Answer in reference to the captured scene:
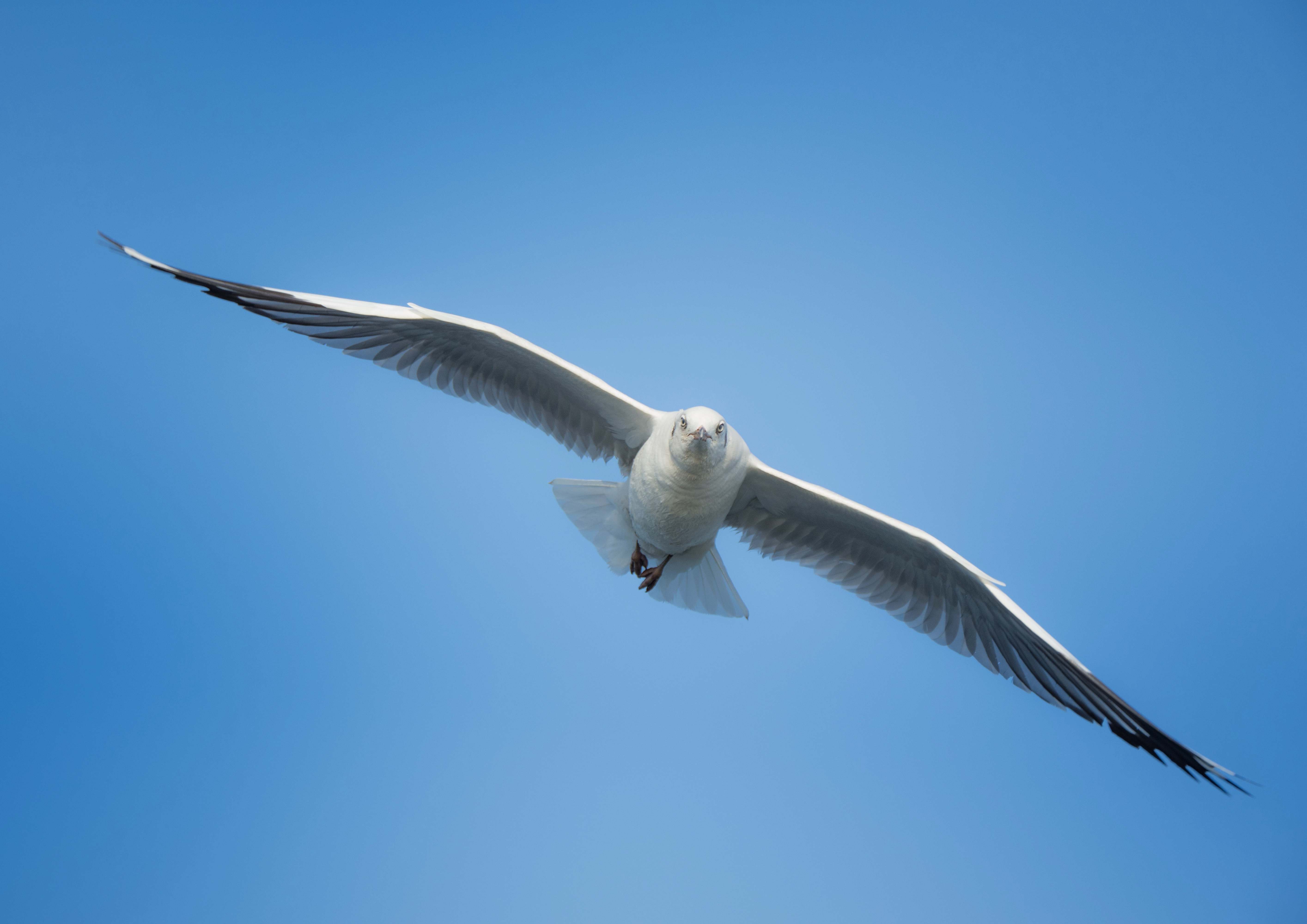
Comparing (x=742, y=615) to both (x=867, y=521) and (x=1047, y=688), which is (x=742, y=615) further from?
(x=1047, y=688)

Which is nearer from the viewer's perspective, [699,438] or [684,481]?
[699,438]

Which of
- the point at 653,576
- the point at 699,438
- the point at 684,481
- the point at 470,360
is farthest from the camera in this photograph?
the point at 653,576

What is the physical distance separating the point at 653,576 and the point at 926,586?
1271 mm

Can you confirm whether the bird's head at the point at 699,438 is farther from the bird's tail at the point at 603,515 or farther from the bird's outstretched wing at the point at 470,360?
the bird's tail at the point at 603,515

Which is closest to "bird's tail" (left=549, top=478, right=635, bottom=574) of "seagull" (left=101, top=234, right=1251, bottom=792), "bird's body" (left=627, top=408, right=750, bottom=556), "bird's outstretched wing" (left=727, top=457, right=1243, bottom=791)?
"seagull" (left=101, top=234, right=1251, bottom=792)

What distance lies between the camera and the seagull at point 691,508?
319 centimetres

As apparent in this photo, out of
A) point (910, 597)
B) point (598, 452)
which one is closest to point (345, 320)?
point (598, 452)

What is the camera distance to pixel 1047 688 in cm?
345

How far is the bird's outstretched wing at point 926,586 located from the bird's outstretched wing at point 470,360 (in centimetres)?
71

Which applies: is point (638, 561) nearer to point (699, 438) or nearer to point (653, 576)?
point (653, 576)

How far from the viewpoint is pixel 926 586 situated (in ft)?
12.2

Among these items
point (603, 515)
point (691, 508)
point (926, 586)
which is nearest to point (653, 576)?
point (603, 515)

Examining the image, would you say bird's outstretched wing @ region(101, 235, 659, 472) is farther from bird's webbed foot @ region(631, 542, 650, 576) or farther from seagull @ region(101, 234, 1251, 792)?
bird's webbed foot @ region(631, 542, 650, 576)

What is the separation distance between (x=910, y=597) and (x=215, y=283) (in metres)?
3.25
